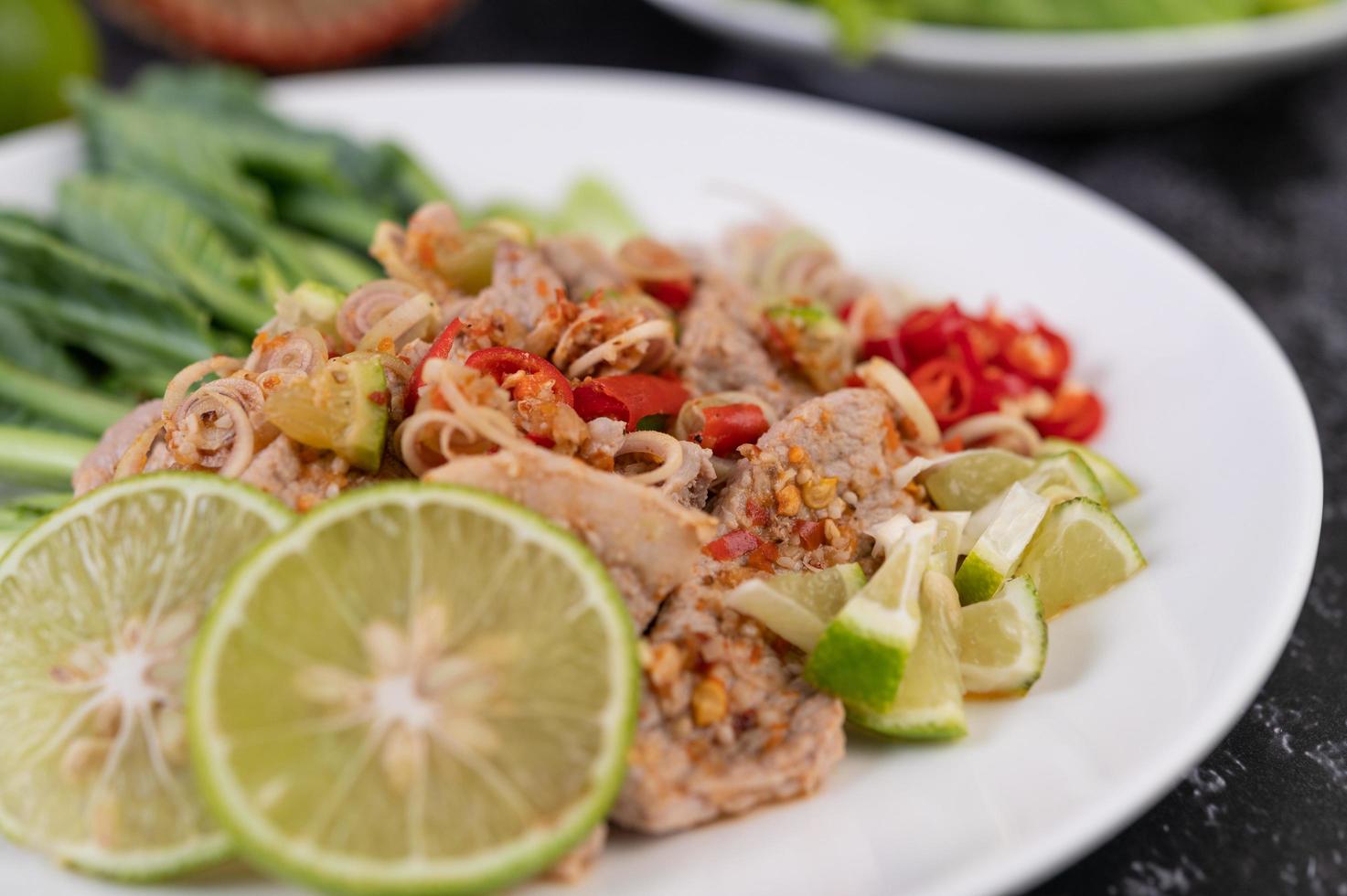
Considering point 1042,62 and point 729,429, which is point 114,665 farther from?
point 1042,62

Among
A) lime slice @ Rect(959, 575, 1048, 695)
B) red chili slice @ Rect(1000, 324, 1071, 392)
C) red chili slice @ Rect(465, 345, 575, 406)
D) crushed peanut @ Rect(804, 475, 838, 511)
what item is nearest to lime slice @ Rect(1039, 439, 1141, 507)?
red chili slice @ Rect(1000, 324, 1071, 392)

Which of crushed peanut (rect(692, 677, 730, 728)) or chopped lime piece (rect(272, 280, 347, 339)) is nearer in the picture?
crushed peanut (rect(692, 677, 730, 728))

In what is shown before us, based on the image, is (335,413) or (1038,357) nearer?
(335,413)

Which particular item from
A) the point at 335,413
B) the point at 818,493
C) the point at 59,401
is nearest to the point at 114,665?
the point at 335,413

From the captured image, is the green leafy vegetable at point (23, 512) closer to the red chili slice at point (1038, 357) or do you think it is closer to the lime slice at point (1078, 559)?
the lime slice at point (1078, 559)

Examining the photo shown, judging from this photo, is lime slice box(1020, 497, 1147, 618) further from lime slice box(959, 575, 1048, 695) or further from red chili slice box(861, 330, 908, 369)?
red chili slice box(861, 330, 908, 369)
